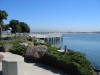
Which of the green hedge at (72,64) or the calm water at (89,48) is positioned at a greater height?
the green hedge at (72,64)

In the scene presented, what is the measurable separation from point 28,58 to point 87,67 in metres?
4.51

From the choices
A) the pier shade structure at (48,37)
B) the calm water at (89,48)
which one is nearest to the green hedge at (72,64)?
the calm water at (89,48)

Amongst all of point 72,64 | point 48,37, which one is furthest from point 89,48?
point 72,64

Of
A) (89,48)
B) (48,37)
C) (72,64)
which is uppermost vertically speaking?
(72,64)

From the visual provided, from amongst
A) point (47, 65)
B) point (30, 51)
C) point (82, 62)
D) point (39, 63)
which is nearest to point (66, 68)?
point (82, 62)

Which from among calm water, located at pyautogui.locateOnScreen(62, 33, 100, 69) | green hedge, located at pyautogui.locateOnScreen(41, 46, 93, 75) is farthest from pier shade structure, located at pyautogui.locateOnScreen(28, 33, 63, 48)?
green hedge, located at pyautogui.locateOnScreen(41, 46, 93, 75)

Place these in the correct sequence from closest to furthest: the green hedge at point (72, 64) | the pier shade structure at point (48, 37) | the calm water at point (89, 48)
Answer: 1. the green hedge at point (72, 64)
2. the calm water at point (89, 48)
3. the pier shade structure at point (48, 37)

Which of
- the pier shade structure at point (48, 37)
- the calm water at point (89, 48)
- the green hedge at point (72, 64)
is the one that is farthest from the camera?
the pier shade structure at point (48, 37)

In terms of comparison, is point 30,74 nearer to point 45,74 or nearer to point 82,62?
point 45,74

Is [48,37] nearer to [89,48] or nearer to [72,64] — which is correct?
[89,48]

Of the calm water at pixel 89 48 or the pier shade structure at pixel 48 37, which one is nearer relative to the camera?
the calm water at pixel 89 48

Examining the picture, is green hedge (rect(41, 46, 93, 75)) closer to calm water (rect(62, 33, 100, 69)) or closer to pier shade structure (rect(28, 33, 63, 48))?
calm water (rect(62, 33, 100, 69))

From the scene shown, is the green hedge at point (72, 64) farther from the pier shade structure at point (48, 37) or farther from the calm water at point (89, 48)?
the pier shade structure at point (48, 37)

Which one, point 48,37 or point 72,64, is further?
point 48,37
